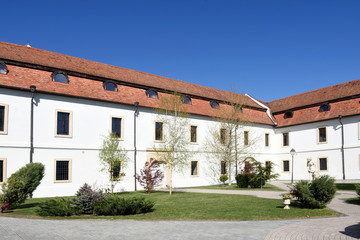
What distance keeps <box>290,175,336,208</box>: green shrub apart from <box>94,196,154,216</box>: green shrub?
21.3ft

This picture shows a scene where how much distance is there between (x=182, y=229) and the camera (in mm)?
9133

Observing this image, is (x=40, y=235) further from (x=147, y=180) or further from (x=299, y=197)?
(x=147, y=180)

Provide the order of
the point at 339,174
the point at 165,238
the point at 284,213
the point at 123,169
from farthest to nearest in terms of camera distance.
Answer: the point at 339,174
the point at 123,169
the point at 284,213
the point at 165,238

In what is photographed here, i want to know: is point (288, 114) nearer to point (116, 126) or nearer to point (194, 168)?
point (194, 168)

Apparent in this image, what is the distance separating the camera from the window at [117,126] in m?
23.5

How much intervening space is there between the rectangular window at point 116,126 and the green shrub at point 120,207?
1118 centimetres

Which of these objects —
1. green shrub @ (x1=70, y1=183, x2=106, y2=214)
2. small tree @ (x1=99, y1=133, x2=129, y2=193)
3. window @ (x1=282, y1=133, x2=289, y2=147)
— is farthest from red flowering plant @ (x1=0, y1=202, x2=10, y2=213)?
window @ (x1=282, y1=133, x2=289, y2=147)

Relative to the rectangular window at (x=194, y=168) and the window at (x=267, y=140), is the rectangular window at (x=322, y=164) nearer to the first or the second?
the window at (x=267, y=140)

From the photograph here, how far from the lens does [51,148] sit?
20.3m

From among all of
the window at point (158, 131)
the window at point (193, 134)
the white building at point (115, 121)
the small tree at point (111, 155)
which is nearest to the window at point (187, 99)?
the white building at point (115, 121)

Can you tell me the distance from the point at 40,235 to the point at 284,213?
8278 millimetres

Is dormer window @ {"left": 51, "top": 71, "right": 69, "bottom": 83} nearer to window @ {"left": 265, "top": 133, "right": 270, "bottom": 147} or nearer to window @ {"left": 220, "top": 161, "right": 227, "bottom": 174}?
window @ {"left": 220, "top": 161, "right": 227, "bottom": 174}

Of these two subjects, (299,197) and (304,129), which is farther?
(304,129)

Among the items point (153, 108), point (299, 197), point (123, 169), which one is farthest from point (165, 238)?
point (153, 108)
